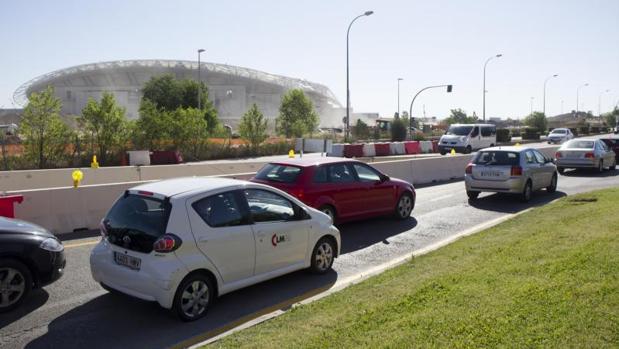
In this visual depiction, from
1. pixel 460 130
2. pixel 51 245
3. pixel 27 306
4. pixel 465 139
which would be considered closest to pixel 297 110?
pixel 460 130

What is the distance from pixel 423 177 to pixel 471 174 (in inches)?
221

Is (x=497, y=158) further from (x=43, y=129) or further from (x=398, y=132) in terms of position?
(x=398, y=132)

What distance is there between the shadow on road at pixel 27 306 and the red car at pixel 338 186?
428cm

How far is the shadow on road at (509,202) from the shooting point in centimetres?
1310

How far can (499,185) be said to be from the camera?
13945 mm

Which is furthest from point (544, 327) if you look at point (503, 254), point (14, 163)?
point (14, 163)

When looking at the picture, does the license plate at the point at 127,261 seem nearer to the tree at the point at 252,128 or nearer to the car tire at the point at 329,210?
the car tire at the point at 329,210

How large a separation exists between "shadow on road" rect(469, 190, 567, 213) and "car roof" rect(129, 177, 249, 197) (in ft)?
27.8

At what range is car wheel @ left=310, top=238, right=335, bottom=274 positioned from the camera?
7238mm

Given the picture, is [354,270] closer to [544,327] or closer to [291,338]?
[291,338]

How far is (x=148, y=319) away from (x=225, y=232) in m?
1.22

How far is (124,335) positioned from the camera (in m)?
5.26

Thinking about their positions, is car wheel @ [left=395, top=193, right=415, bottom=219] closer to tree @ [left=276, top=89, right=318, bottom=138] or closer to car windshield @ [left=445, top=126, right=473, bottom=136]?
car windshield @ [left=445, top=126, right=473, bottom=136]

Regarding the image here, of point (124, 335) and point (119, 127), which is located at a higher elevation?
point (119, 127)
